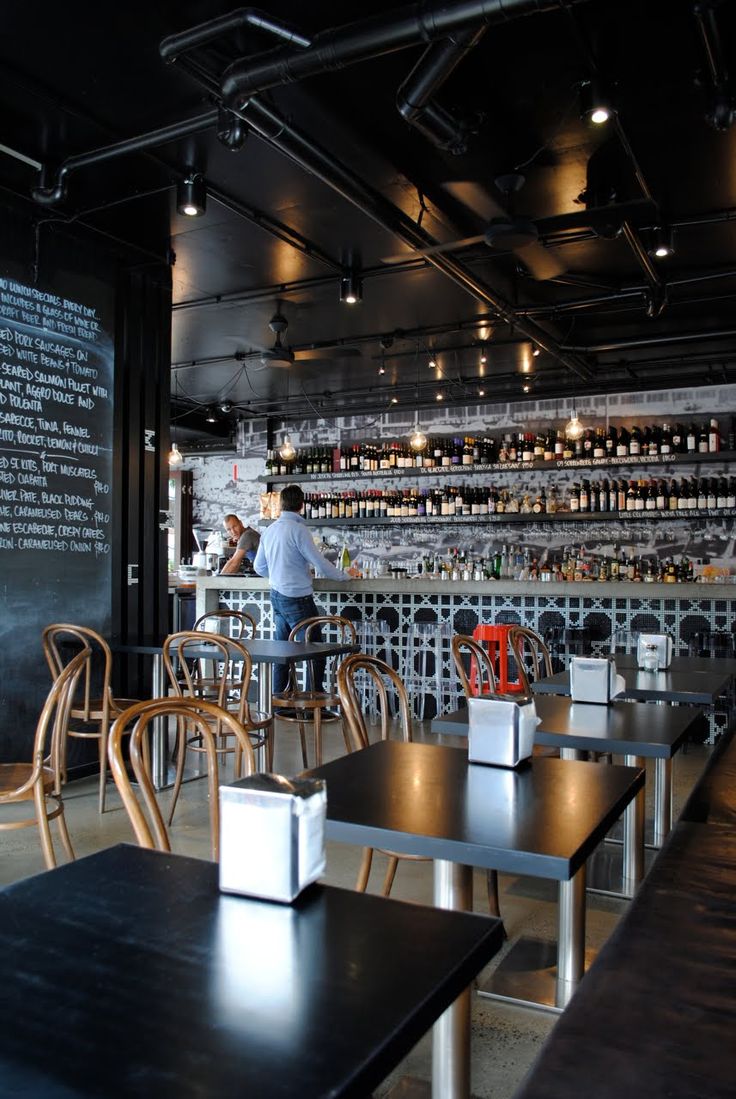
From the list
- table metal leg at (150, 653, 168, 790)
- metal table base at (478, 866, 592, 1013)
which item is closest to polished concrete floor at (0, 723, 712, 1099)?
metal table base at (478, 866, 592, 1013)

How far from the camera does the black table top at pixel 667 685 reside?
318 centimetres

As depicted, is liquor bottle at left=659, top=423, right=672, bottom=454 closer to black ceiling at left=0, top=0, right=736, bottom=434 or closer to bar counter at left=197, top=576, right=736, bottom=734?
black ceiling at left=0, top=0, right=736, bottom=434

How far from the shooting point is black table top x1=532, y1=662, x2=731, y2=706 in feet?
10.4

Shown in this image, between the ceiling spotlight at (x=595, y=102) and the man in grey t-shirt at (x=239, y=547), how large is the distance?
5.05 m

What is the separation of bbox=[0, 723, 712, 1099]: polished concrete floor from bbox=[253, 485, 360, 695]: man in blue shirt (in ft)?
3.45

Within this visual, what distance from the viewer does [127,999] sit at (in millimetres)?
940

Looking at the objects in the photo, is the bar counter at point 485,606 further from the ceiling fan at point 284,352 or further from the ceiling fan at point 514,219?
the ceiling fan at point 514,219

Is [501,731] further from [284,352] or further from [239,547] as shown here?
[239,547]

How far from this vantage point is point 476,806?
1.68m

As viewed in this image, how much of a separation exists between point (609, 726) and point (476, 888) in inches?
46.8

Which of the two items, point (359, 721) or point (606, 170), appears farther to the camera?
point (606, 170)


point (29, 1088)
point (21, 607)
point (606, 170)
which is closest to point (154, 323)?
point (21, 607)

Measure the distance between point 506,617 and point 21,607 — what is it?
3673 mm

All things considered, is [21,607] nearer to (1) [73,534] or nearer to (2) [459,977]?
(1) [73,534]
